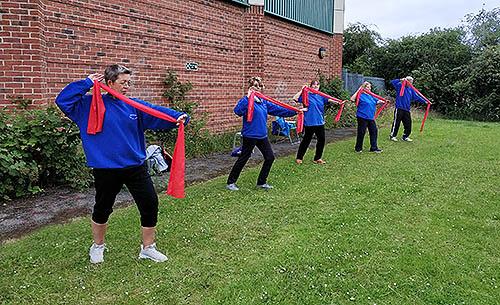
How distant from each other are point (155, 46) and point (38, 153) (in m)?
4.02

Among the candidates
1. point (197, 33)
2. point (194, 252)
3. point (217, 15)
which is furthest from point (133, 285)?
point (217, 15)

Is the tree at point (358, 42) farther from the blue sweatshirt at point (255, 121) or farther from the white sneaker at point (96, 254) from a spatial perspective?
the white sneaker at point (96, 254)

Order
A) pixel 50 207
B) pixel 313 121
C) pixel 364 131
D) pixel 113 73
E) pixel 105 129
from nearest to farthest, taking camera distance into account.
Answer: pixel 105 129, pixel 113 73, pixel 50 207, pixel 313 121, pixel 364 131

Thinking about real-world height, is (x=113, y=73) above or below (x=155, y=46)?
below

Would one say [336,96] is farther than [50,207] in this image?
Yes

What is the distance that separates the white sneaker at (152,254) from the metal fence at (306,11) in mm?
10668

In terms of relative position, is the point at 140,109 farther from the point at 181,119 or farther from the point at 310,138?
the point at 310,138

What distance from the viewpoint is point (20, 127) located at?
6473 millimetres

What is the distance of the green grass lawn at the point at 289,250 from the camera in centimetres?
386

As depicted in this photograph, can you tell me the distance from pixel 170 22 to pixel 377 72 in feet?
70.3

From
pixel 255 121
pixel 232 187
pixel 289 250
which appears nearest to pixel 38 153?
pixel 232 187

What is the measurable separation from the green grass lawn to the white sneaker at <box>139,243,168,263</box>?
0.08 meters

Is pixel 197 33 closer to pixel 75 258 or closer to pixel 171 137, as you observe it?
pixel 171 137

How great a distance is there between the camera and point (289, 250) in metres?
4.75
